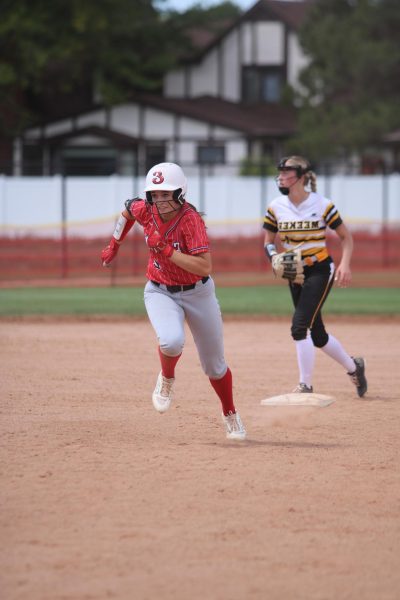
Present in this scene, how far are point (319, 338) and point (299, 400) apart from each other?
59 centimetres

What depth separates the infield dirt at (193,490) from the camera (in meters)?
5.06

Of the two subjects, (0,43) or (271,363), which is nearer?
(271,363)

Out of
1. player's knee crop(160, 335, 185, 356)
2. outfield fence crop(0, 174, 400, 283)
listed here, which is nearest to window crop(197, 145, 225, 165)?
outfield fence crop(0, 174, 400, 283)

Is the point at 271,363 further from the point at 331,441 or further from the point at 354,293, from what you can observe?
the point at 354,293

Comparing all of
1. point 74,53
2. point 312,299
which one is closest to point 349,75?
point 74,53

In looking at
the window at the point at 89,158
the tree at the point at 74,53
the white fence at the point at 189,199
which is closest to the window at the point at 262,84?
the tree at the point at 74,53

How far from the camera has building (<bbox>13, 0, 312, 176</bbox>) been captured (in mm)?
39156

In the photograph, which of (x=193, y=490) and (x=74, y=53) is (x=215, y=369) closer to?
(x=193, y=490)

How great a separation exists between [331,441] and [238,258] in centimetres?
1971

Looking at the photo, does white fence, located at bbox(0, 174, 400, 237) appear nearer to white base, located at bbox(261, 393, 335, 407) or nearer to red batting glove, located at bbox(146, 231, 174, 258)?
white base, located at bbox(261, 393, 335, 407)

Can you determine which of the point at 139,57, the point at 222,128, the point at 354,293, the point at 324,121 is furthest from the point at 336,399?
the point at 139,57

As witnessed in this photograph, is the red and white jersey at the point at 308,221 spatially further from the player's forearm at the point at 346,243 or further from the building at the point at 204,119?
the building at the point at 204,119

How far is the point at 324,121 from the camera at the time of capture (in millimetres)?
36344

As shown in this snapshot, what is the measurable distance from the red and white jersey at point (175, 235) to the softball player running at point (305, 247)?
6.52 ft
